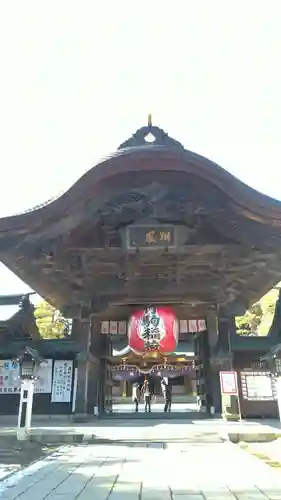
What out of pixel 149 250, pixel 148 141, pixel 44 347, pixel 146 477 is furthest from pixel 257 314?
pixel 146 477

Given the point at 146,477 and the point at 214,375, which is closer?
the point at 146,477

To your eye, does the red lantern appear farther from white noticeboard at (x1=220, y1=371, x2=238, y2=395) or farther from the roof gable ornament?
the roof gable ornament

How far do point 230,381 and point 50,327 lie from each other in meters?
21.2

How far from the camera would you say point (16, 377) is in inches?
536

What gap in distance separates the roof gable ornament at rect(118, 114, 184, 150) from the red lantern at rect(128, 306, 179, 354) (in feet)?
19.1

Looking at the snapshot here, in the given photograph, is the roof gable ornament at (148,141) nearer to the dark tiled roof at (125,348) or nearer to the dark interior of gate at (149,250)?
the dark interior of gate at (149,250)

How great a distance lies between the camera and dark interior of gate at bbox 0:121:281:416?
752cm

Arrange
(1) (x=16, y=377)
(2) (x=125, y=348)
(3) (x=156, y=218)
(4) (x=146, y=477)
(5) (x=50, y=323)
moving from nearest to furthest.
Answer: (4) (x=146, y=477), (3) (x=156, y=218), (1) (x=16, y=377), (2) (x=125, y=348), (5) (x=50, y=323)

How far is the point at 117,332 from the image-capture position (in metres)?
14.1

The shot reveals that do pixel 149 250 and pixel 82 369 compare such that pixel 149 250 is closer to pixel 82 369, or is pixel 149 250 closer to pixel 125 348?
pixel 82 369

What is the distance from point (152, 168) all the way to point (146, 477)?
469 cm

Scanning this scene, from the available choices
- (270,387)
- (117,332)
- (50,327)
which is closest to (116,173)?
(117,332)

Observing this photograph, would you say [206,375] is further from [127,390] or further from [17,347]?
[127,390]

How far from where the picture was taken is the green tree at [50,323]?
2888 cm
